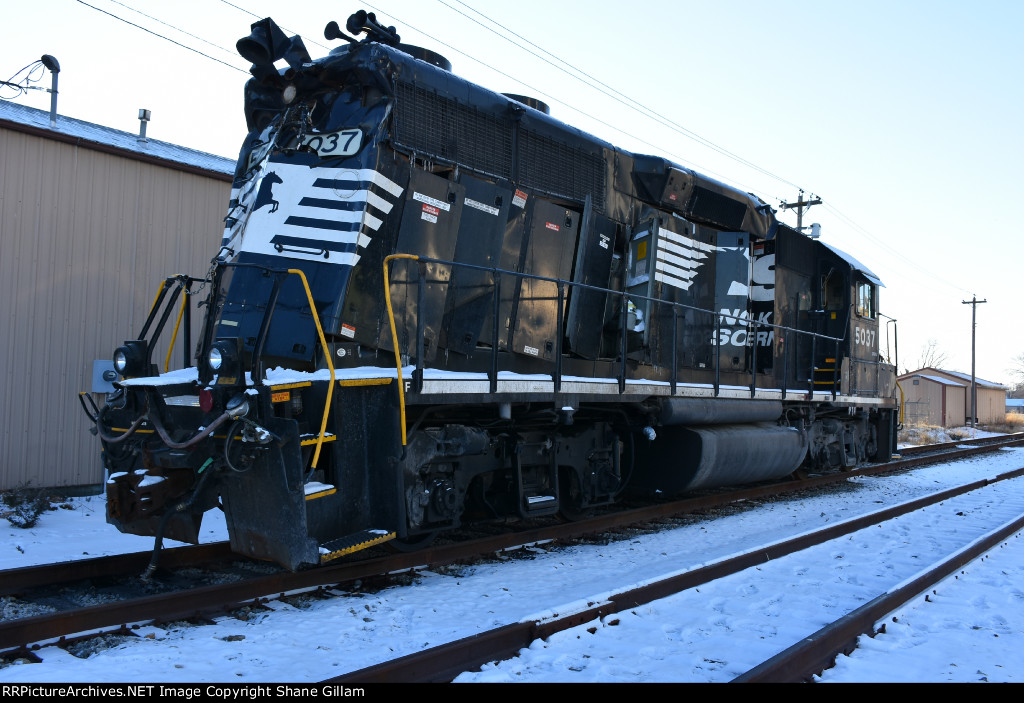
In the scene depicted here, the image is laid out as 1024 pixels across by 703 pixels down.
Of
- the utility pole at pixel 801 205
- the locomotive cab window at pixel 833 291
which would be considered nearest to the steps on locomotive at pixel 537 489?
the locomotive cab window at pixel 833 291

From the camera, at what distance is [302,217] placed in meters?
5.46

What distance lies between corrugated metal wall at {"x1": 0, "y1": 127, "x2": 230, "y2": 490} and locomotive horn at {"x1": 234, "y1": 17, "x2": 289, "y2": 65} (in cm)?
449

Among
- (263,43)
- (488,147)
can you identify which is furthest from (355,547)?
(263,43)

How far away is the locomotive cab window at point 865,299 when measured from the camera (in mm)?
11430

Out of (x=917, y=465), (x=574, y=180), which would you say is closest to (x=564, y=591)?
(x=574, y=180)

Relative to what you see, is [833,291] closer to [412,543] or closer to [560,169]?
[560,169]

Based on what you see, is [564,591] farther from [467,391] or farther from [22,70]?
[22,70]

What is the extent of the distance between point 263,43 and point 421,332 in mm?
2597

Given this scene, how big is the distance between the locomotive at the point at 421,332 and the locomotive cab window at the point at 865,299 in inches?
132

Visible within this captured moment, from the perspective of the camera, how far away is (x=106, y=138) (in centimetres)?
991

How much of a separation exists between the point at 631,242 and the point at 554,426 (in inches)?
90.1

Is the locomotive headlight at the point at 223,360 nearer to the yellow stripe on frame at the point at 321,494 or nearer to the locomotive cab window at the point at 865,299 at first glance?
the yellow stripe on frame at the point at 321,494

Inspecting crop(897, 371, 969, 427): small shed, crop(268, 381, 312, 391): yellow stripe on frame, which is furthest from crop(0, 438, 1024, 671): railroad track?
crop(897, 371, 969, 427): small shed

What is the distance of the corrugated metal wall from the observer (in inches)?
331
